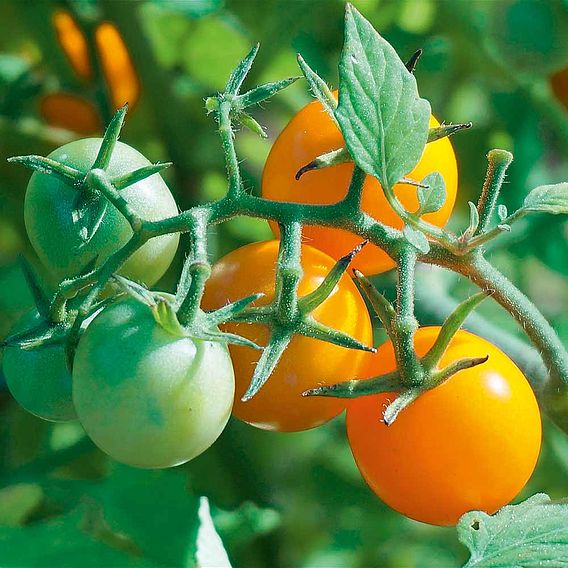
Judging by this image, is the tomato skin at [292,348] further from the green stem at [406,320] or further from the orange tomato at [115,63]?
the orange tomato at [115,63]

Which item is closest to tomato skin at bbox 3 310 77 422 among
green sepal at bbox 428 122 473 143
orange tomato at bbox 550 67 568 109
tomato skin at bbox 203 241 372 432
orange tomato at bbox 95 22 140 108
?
tomato skin at bbox 203 241 372 432

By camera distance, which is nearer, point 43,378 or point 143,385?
point 143,385

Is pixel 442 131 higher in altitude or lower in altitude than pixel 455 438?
higher

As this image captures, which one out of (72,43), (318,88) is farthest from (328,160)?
(72,43)

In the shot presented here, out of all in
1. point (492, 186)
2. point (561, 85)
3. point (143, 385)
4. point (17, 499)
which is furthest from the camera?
point (561, 85)

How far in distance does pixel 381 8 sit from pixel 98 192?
77 cm

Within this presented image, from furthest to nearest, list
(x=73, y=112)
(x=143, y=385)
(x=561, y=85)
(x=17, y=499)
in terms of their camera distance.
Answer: (x=73, y=112)
(x=561, y=85)
(x=17, y=499)
(x=143, y=385)

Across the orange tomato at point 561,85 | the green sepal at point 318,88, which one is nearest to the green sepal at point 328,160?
the green sepal at point 318,88

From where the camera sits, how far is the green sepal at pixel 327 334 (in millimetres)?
686

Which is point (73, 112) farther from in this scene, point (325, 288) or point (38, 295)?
point (325, 288)

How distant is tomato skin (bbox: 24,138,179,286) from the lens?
29.8 inches

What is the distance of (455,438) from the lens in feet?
2.52

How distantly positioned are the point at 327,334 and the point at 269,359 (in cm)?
4

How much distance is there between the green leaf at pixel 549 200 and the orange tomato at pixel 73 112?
85 cm
